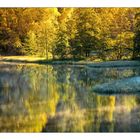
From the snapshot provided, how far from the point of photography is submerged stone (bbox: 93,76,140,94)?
16.6 ft

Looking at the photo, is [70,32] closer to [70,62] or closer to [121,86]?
[70,62]

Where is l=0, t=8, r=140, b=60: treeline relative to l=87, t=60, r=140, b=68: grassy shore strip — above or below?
above

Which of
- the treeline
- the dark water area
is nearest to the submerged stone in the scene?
the dark water area

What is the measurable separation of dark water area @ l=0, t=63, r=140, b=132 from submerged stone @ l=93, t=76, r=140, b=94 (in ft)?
0.10

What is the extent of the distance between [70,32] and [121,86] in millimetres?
565

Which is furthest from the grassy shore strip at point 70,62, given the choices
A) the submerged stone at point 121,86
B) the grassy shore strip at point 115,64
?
the submerged stone at point 121,86

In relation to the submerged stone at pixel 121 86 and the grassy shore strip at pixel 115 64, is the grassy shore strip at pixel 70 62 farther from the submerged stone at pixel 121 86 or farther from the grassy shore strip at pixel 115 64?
the submerged stone at pixel 121 86

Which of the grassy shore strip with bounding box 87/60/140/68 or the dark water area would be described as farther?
the grassy shore strip with bounding box 87/60/140/68

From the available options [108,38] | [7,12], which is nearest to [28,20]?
[7,12]

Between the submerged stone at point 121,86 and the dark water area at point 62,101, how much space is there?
0.03 m

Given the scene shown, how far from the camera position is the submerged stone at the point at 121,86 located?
505 centimetres

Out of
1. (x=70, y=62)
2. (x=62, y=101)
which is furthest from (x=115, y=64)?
(x=62, y=101)

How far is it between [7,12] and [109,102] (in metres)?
1.03

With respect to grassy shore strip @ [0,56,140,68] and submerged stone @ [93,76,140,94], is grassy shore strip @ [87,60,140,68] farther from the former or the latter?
submerged stone @ [93,76,140,94]
